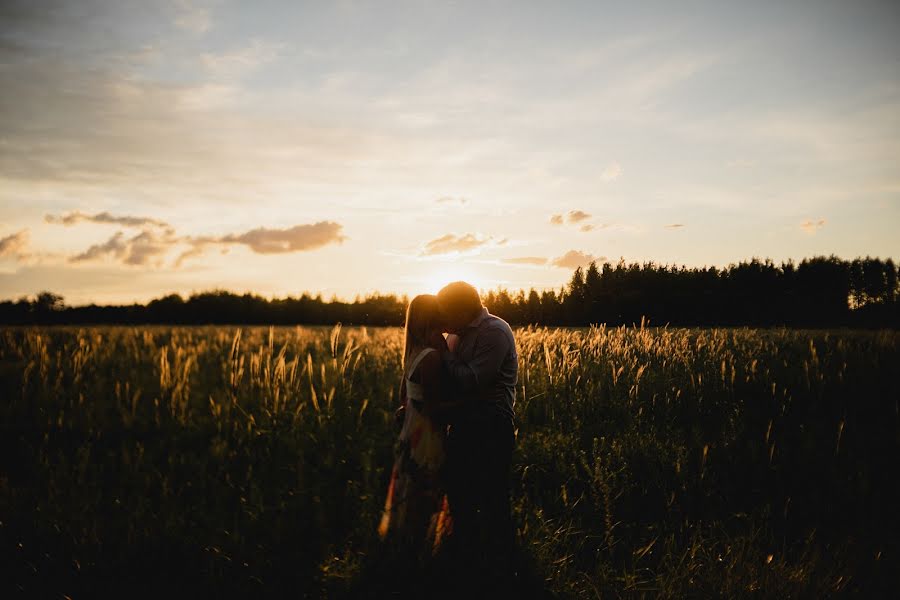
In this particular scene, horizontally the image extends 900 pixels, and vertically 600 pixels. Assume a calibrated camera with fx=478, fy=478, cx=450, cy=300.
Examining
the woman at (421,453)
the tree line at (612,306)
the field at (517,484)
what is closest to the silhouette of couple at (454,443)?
the woman at (421,453)

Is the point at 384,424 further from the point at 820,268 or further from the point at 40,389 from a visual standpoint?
the point at 820,268

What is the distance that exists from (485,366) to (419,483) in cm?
94

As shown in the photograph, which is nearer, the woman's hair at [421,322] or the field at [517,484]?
the woman's hair at [421,322]

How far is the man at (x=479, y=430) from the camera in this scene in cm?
343

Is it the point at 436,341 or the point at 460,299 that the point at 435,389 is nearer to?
the point at 436,341

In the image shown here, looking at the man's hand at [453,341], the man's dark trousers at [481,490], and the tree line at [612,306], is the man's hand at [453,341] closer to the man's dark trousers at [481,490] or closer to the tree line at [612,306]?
the man's dark trousers at [481,490]

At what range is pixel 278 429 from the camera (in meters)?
6.01

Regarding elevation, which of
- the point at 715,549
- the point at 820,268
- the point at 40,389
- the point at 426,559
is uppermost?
the point at 820,268

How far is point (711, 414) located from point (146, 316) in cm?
4334


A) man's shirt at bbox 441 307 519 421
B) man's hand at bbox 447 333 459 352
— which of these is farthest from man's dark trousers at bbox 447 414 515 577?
man's hand at bbox 447 333 459 352

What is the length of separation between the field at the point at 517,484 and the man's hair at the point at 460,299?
1830 millimetres

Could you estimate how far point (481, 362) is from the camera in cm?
350

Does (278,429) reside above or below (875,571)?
above

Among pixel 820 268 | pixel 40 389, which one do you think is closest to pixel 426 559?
pixel 40 389
